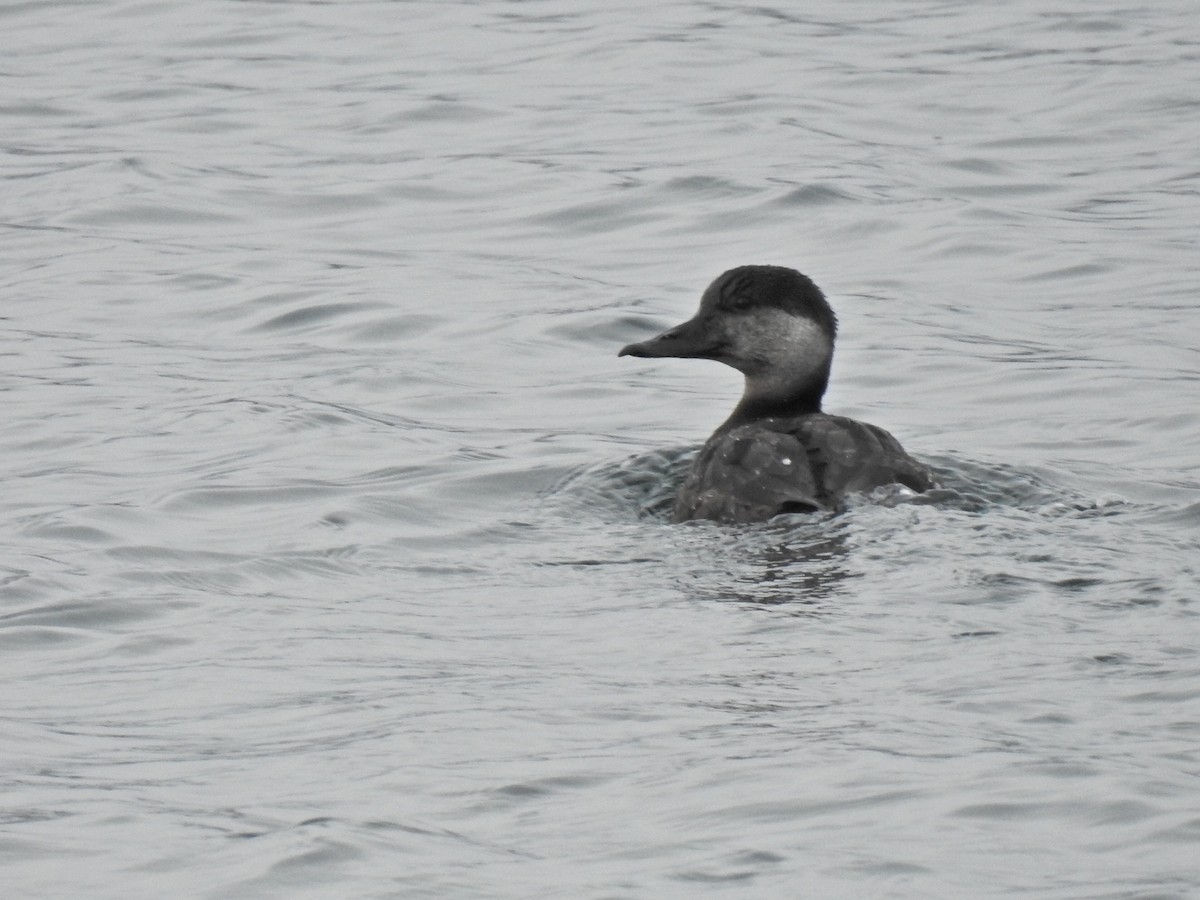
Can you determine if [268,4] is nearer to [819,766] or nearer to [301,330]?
[301,330]

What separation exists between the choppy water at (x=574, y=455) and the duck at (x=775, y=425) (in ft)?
0.61

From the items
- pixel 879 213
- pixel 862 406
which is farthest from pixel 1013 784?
pixel 879 213

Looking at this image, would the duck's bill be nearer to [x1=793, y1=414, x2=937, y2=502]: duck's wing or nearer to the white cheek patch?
the white cheek patch

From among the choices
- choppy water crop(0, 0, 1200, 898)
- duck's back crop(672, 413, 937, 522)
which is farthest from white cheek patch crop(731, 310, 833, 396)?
duck's back crop(672, 413, 937, 522)

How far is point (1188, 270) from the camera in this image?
41.2 ft

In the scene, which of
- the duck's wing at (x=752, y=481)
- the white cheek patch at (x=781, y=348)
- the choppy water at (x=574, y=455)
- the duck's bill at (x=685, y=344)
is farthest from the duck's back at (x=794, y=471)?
the duck's bill at (x=685, y=344)

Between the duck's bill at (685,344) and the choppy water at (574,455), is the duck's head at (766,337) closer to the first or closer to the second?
the duck's bill at (685,344)

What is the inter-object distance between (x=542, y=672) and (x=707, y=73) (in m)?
11.6

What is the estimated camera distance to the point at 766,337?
9.45 m

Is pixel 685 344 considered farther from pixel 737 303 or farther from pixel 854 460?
pixel 854 460

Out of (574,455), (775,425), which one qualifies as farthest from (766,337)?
(574,455)

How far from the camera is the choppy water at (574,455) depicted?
18.3ft

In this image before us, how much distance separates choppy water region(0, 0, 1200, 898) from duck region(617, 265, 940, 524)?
0.19 metres

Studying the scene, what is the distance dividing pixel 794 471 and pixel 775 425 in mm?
443
